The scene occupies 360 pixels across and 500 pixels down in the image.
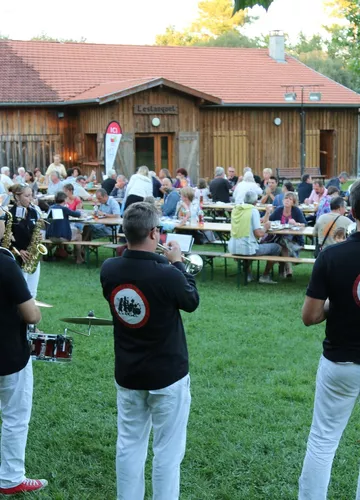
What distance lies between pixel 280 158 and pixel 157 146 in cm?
589

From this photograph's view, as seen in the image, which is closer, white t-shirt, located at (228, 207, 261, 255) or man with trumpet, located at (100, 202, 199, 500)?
man with trumpet, located at (100, 202, 199, 500)

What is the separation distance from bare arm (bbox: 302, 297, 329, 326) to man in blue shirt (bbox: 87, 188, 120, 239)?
10595mm

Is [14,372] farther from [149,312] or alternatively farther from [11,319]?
[149,312]

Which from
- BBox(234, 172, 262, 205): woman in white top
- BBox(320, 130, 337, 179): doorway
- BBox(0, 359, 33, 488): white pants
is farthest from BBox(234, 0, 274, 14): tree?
BBox(320, 130, 337, 179): doorway

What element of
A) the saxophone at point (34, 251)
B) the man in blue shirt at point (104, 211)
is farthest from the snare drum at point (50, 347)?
the man in blue shirt at point (104, 211)

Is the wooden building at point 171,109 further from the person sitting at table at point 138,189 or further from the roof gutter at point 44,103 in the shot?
the person sitting at table at point 138,189

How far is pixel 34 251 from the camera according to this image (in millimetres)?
8586

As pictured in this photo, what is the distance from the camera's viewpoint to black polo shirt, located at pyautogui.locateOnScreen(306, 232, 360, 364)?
3.68m

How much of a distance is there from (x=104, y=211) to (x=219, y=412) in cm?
886

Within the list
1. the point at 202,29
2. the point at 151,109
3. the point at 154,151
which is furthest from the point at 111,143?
the point at 202,29

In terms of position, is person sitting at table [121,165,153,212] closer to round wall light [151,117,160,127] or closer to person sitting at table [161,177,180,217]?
person sitting at table [161,177,180,217]

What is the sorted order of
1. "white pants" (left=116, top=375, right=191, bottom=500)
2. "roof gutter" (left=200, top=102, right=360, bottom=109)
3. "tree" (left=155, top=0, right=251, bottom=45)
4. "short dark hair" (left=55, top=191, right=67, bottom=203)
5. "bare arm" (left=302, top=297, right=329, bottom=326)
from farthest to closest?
"tree" (left=155, top=0, right=251, bottom=45) → "roof gutter" (left=200, top=102, right=360, bottom=109) → "short dark hair" (left=55, top=191, right=67, bottom=203) → "white pants" (left=116, top=375, right=191, bottom=500) → "bare arm" (left=302, top=297, right=329, bottom=326)

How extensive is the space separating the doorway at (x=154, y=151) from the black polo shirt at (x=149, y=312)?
23.4 meters

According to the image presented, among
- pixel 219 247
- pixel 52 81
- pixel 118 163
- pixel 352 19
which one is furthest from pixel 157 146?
pixel 219 247
